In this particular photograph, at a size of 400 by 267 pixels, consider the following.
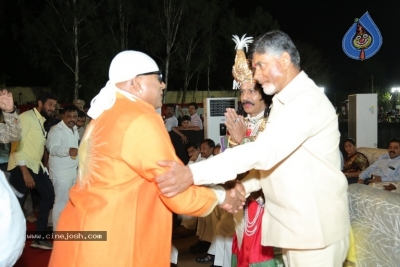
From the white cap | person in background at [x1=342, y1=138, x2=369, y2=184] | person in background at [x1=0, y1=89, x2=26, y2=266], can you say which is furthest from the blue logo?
person in background at [x1=0, y1=89, x2=26, y2=266]

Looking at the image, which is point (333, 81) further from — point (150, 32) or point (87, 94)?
point (87, 94)

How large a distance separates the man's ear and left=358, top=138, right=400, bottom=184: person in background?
4.62m

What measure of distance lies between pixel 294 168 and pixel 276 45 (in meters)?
0.69

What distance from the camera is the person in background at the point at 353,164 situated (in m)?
7.10

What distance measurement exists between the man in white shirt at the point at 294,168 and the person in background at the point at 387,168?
174 inches

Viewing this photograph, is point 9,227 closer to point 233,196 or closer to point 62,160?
point 233,196

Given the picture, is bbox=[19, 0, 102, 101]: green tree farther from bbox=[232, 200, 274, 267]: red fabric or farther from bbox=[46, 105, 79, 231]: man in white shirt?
bbox=[232, 200, 274, 267]: red fabric

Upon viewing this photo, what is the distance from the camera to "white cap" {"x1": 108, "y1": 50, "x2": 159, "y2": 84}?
2.41 m

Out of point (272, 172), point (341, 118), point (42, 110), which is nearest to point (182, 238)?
point (42, 110)

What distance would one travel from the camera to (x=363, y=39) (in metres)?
10.7

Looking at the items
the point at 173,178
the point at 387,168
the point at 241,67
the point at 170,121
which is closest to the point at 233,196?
the point at 173,178

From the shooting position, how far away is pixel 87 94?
76.8 feet

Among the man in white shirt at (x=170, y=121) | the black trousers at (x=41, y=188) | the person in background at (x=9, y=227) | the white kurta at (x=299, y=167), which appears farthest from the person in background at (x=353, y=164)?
the person in background at (x=9, y=227)

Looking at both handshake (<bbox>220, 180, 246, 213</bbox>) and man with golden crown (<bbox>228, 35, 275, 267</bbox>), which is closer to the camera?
handshake (<bbox>220, 180, 246, 213</bbox>)
